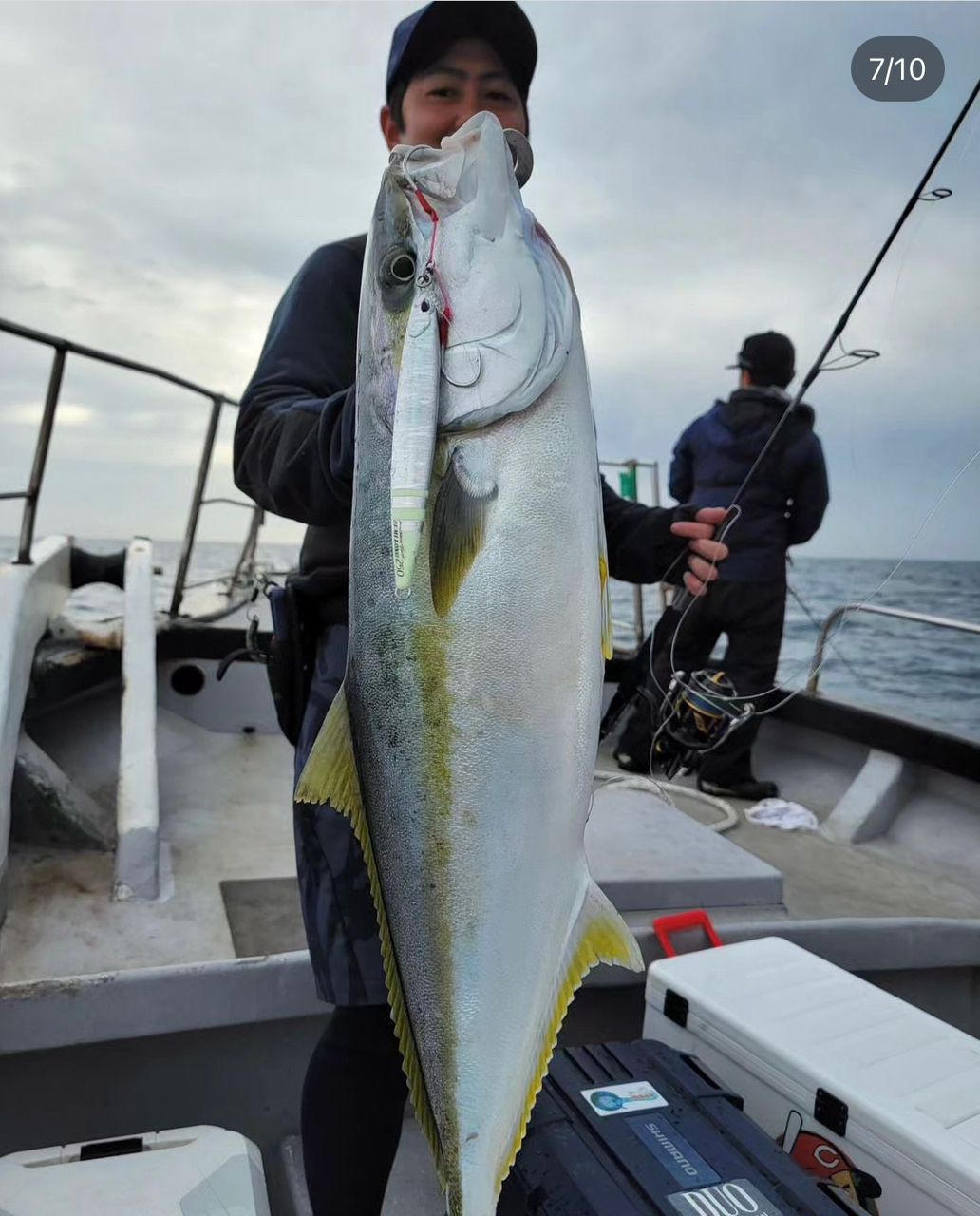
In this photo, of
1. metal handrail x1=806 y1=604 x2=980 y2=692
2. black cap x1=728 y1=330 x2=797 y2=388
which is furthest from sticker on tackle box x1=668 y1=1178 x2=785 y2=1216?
black cap x1=728 y1=330 x2=797 y2=388

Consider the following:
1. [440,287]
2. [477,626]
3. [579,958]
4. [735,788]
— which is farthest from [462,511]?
[735,788]

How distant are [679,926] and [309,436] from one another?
179 centimetres

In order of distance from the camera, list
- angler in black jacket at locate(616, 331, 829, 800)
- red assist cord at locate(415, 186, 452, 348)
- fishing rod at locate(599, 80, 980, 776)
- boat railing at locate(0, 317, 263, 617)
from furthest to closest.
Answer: angler in black jacket at locate(616, 331, 829, 800), boat railing at locate(0, 317, 263, 617), fishing rod at locate(599, 80, 980, 776), red assist cord at locate(415, 186, 452, 348)

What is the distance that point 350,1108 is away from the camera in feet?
5.17

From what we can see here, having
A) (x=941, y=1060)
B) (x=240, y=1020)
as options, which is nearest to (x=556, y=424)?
(x=941, y=1060)

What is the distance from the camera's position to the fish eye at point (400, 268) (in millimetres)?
1143

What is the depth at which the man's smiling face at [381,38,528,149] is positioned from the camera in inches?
65.7

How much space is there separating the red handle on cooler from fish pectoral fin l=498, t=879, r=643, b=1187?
4.21ft

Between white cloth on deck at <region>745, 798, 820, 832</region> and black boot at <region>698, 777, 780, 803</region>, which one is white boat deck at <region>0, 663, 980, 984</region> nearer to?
white cloth on deck at <region>745, 798, 820, 832</region>

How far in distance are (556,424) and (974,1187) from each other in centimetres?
143

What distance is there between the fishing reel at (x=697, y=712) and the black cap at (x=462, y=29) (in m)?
1.53

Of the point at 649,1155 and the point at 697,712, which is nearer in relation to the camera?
the point at 649,1155

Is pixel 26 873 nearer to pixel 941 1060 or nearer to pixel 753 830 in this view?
pixel 941 1060

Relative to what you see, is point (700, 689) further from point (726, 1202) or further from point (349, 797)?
point (349, 797)
